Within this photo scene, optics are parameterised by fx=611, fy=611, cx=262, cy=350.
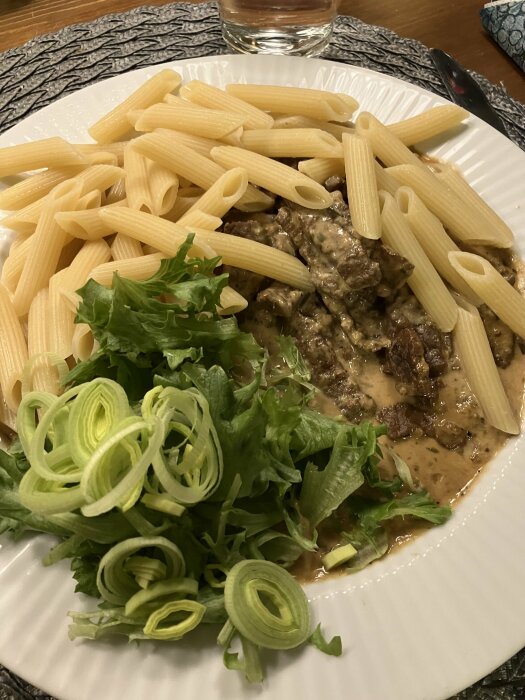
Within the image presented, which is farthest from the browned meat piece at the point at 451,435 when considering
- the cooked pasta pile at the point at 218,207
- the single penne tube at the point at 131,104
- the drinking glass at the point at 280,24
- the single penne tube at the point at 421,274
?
the drinking glass at the point at 280,24

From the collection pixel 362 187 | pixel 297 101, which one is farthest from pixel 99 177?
pixel 362 187

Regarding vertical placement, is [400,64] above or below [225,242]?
above

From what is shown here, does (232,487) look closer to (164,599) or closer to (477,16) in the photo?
(164,599)

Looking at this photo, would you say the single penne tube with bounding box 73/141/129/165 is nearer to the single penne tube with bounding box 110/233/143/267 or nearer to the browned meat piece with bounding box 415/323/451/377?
the single penne tube with bounding box 110/233/143/267

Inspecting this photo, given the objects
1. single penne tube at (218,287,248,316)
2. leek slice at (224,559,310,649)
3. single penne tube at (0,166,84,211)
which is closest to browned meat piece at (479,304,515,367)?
single penne tube at (218,287,248,316)

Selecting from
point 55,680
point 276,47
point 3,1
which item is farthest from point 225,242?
point 3,1
